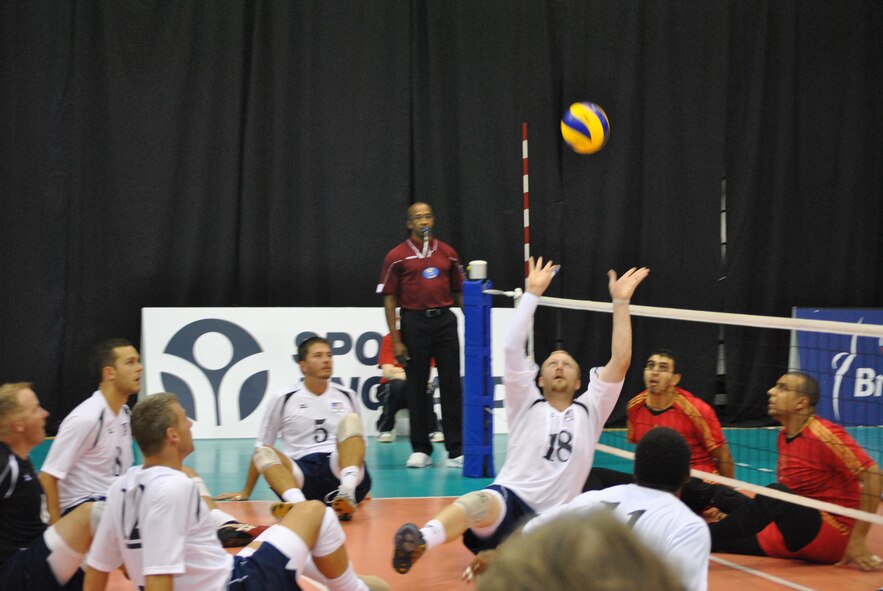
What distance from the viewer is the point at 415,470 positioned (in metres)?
8.70

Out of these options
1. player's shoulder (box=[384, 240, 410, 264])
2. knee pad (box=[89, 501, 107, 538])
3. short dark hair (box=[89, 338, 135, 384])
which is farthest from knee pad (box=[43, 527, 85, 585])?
player's shoulder (box=[384, 240, 410, 264])

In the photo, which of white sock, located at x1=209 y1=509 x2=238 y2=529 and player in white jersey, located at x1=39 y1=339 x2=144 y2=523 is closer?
player in white jersey, located at x1=39 y1=339 x2=144 y2=523

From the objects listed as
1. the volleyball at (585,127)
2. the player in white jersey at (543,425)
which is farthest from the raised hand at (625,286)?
the volleyball at (585,127)

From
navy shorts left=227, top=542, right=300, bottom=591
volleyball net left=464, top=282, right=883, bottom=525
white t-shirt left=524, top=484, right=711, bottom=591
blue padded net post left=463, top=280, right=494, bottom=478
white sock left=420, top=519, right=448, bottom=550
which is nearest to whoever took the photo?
white t-shirt left=524, top=484, right=711, bottom=591

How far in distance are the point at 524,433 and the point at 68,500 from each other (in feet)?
7.93

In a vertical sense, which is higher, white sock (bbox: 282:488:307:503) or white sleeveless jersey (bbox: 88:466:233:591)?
white sleeveless jersey (bbox: 88:466:233:591)

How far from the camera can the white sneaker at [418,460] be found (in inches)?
345

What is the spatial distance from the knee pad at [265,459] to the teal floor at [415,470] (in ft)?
3.38

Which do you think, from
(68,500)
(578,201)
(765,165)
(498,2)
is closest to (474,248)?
(578,201)

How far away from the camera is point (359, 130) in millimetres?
11234

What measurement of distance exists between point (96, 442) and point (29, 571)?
108cm

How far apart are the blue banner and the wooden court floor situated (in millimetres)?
4324

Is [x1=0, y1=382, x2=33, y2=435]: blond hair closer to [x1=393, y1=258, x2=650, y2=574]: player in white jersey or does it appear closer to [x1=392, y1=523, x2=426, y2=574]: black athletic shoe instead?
[x1=392, y1=523, x2=426, y2=574]: black athletic shoe

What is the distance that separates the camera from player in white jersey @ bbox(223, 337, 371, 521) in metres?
6.89
